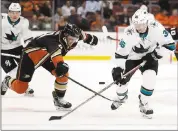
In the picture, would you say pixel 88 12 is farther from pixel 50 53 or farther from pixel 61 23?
pixel 50 53

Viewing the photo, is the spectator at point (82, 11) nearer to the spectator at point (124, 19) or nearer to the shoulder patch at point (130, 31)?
the spectator at point (124, 19)

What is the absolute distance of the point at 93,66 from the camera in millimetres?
6961

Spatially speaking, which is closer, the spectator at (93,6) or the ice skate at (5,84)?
the ice skate at (5,84)

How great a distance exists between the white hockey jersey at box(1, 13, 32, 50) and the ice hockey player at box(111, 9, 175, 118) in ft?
4.00

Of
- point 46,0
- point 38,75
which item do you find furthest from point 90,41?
point 46,0

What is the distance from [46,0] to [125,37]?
4.72 m

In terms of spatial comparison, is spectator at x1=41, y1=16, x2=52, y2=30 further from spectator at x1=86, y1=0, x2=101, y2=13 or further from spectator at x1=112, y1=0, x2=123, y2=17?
spectator at x1=112, y1=0, x2=123, y2=17

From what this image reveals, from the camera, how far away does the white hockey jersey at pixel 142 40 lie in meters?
3.91

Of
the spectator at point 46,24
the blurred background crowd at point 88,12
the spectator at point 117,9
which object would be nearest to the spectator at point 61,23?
the blurred background crowd at point 88,12

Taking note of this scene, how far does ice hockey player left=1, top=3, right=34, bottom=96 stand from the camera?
487 cm

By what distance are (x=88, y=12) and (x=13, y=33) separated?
374cm

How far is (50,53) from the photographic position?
3965 millimetres

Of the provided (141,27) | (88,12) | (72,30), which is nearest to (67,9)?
(88,12)

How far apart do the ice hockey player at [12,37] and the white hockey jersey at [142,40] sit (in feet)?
4.10
